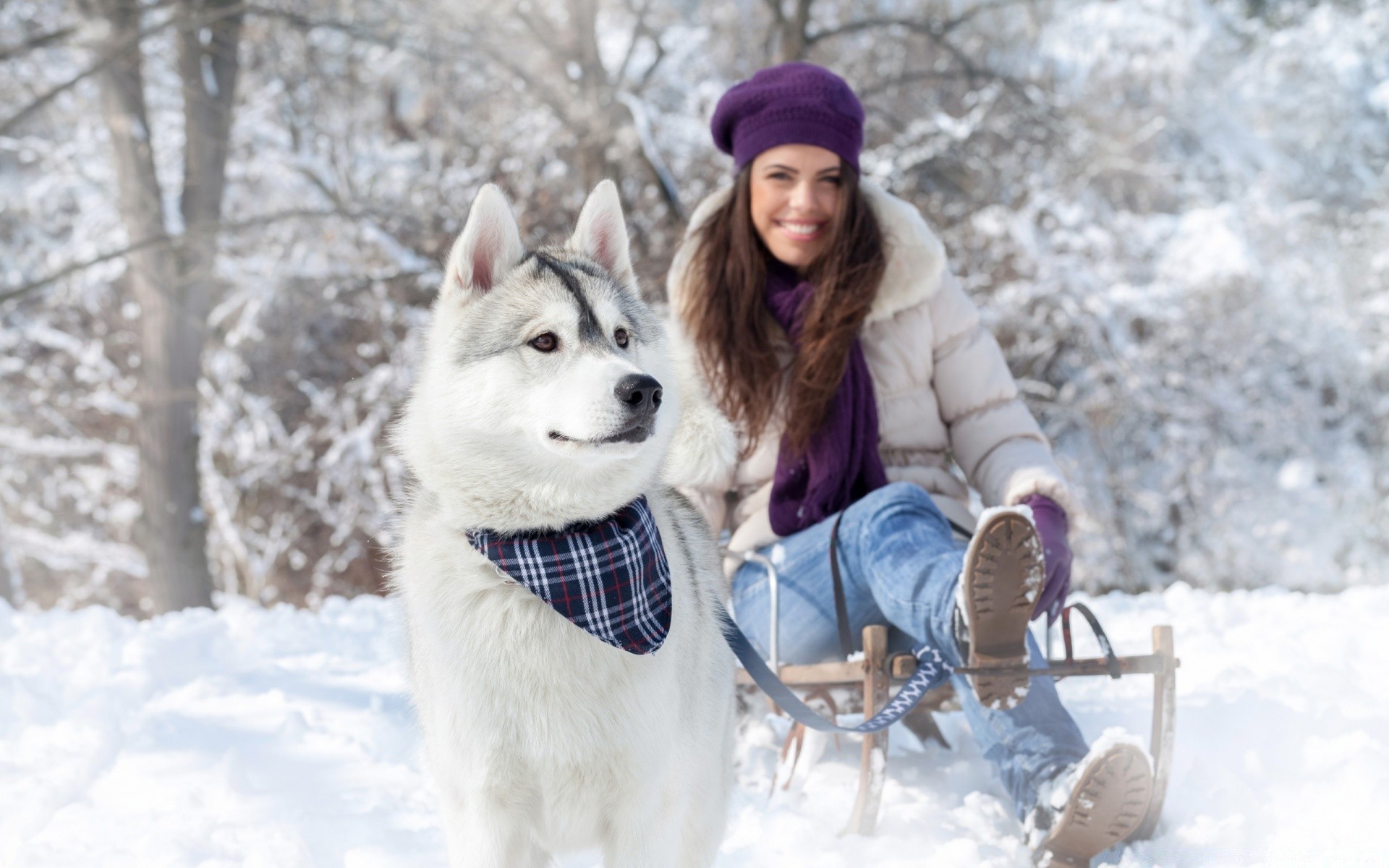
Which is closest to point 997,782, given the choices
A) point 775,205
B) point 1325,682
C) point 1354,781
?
point 1354,781

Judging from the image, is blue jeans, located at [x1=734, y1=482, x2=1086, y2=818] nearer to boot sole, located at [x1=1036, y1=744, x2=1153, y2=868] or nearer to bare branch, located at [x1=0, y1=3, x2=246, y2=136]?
boot sole, located at [x1=1036, y1=744, x2=1153, y2=868]

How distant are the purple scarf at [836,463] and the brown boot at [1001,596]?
746 millimetres

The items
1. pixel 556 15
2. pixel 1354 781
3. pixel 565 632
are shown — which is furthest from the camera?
pixel 556 15

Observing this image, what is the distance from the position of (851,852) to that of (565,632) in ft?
3.43

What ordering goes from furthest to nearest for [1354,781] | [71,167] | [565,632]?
[71,167] < [1354,781] < [565,632]

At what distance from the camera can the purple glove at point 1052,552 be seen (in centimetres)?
221

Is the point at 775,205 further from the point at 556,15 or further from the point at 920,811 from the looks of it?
the point at 556,15

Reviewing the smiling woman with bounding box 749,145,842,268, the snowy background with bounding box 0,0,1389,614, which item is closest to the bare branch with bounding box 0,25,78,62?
the snowy background with bounding box 0,0,1389,614

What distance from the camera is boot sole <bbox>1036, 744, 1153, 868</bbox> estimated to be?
6.40 ft

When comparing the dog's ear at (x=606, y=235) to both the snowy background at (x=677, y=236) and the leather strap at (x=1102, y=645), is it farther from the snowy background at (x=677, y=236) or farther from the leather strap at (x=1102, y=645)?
the snowy background at (x=677, y=236)

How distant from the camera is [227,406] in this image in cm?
924

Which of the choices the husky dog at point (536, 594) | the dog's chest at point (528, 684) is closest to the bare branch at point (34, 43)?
the husky dog at point (536, 594)

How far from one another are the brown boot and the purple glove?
0.38ft

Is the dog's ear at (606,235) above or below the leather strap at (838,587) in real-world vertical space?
above
